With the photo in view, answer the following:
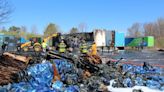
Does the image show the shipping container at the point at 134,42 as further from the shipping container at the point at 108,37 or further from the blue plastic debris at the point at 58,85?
the blue plastic debris at the point at 58,85

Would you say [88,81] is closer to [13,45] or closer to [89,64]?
[89,64]

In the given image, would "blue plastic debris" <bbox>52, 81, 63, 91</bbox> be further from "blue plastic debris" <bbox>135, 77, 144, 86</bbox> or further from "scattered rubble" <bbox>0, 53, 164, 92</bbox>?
"blue plastic debris" <bbox>135, 77, 144, 86</bbox>

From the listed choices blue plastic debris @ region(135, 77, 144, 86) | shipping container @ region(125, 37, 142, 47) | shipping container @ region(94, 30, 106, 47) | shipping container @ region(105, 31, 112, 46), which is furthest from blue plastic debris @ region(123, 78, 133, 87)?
shipping container @ region(125, 37, 142, 47)

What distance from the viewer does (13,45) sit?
4391 centimetres

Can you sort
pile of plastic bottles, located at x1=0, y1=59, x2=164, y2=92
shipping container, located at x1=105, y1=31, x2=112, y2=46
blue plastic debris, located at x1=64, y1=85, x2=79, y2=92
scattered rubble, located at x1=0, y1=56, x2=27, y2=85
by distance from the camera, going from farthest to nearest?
shipping container, located at x1=105, y1=31, x2=112, y2=46, scattered rubble, located at x1=0, y1=56, x2=27, y2=85, blue plastic debris, located at x1=64, y1=85, x2=79, y2=92, pile of plastic bottles, located at x1=0, y1=59, x2=164, y2=92

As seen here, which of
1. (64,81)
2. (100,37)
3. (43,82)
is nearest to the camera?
(43,82)

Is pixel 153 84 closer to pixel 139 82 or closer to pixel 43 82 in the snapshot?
pixel 139 82

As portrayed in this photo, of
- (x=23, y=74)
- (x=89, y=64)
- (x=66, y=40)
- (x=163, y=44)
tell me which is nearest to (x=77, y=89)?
(x=23, y=74)

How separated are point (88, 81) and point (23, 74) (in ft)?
8.77

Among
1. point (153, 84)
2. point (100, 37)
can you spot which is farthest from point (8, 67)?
point (100, 37)

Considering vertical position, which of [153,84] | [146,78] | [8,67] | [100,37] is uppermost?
[100,37]

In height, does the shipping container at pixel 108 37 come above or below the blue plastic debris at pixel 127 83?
above

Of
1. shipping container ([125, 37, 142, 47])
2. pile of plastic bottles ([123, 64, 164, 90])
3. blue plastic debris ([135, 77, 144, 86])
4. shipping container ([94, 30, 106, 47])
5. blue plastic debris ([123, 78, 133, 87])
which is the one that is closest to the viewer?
blue plastic debris ([123, 78, 133, 87])

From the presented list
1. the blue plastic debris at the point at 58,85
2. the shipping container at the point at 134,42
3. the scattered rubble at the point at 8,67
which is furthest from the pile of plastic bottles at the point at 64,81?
the shipping container at the point at 134,42
